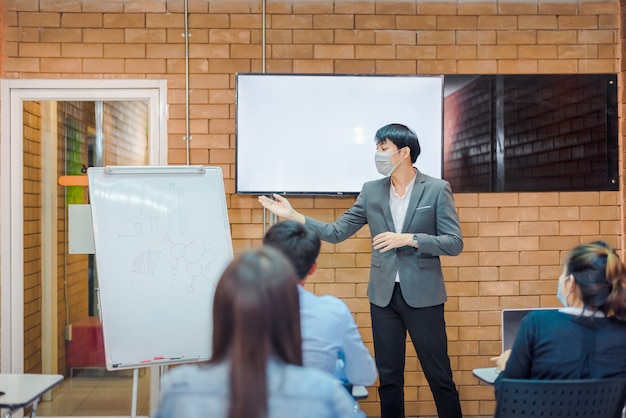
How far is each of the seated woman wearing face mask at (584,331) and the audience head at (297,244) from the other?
691 millimetres

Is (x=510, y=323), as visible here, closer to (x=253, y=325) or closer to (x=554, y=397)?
(x=554, y=397)

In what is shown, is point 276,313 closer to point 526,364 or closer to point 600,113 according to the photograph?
point 526,364

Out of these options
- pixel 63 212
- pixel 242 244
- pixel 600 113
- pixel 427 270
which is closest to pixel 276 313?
pixel 427 270

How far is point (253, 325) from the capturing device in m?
1.35

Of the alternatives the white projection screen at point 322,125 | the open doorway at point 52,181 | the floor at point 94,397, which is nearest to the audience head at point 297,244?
the white projection screen at point 322,125

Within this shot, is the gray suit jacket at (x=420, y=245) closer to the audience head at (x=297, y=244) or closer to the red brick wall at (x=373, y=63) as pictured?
the red brick wall at (x=373, y=63)

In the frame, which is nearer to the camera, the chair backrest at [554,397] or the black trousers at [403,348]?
the chair backrest at [554,397]

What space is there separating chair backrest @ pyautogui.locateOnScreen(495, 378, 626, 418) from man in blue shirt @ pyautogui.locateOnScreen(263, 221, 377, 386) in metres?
0.43

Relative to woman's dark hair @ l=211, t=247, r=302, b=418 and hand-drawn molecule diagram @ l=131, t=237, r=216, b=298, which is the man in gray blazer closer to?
hand-drawn molecule diagram @ l=131, t=237, r=216, b=298

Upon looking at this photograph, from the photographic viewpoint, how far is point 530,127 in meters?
4.09

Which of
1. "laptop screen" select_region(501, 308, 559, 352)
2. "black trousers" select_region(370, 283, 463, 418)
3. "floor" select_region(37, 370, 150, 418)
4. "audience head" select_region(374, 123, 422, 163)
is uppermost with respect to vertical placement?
"audience head" select_region(374, 123, 422, 163)

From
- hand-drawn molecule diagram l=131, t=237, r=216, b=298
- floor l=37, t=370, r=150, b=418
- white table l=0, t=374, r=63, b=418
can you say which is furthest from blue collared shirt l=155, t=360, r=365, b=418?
floor l=37, t=370, r=150, b=418

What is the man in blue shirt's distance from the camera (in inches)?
77.0

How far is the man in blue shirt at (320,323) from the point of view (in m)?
1.96
